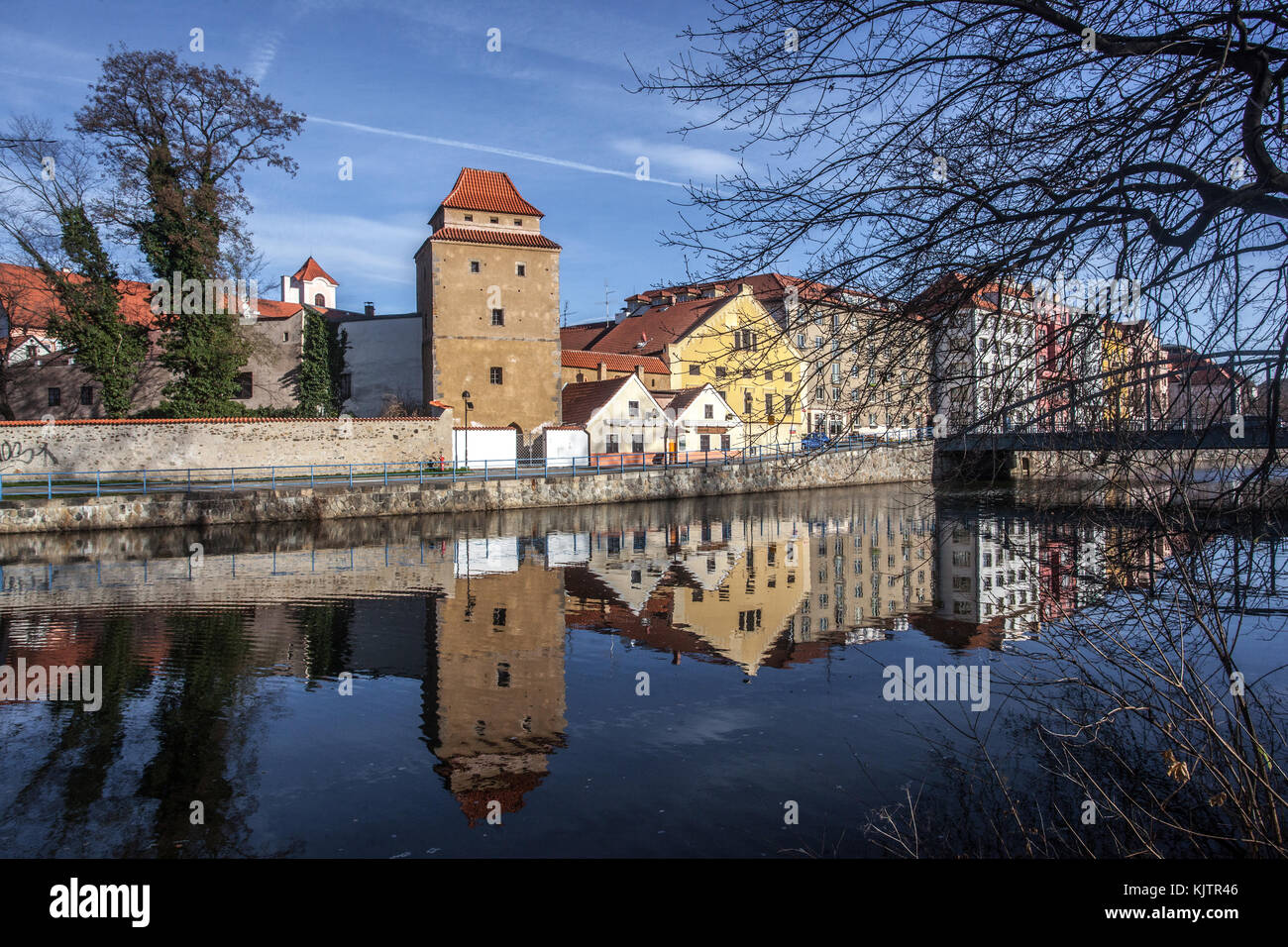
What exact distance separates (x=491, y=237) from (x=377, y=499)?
17.9 m

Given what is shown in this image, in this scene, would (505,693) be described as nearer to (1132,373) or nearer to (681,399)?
(1132,373)

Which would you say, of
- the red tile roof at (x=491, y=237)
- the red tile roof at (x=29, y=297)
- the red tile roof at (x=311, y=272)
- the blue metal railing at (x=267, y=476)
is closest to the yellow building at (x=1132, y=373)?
the blue metal railing at (x=267, y=476)

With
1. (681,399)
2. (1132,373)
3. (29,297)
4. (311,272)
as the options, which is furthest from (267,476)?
(311,272)

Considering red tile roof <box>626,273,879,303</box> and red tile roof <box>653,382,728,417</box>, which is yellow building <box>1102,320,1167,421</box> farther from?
red tile roof <box>653,382,728,417</box>

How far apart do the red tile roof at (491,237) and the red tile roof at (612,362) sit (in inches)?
327

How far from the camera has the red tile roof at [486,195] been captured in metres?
41.8

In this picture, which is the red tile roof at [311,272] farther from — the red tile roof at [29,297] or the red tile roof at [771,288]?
the red tile roof at [771,288]

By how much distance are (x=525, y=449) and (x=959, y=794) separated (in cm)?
3659

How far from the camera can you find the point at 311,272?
82312mm

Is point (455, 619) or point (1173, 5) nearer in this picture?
point (1173, 5)
